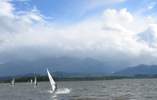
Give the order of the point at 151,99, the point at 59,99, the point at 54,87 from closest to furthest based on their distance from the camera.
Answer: the point at 151,99 → the point at 59,99 → the point at 54,87

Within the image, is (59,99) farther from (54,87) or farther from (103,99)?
(54,87)

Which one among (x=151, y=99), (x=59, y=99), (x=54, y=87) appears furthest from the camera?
(x=54, y=87)

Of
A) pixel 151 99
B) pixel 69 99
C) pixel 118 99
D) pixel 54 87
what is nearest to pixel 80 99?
pixel 69 99

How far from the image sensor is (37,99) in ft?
305

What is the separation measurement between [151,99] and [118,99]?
6.83 m

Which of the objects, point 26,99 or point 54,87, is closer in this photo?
point 26,99

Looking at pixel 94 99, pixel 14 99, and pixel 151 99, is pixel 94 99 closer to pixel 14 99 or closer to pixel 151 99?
pixel 151 99

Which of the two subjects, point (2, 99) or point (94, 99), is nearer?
point (94, 99)

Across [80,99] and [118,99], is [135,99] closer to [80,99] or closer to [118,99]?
[118,99]

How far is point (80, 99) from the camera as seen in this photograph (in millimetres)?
89000

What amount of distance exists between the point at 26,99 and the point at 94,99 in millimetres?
16768

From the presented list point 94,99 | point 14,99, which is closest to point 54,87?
point 14,99

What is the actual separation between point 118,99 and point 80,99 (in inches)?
331

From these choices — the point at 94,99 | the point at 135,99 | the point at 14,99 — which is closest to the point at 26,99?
the point at 14,99
